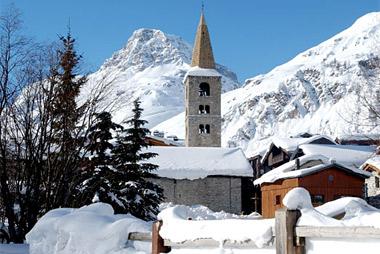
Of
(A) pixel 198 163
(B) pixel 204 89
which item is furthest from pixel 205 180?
(B) pixel 204 89

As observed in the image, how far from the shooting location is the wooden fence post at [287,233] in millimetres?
A: 4397

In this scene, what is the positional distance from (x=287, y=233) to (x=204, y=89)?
48.7 metres

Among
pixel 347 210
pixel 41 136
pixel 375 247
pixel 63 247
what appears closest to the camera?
pixel 375 247

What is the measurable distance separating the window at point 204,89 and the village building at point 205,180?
11.2 m

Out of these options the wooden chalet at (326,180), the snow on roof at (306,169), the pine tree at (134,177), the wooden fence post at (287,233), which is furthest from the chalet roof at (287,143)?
the wooden fence post at (287,233)

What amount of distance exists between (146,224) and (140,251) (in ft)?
A: 1.42

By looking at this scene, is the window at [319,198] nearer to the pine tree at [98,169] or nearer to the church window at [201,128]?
the pine tree at [98,169]

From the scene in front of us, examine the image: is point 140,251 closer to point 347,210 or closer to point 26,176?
point 347,210

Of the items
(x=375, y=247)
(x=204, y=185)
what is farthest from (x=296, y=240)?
(x=204, y=185)

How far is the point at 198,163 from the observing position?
41.7 metres

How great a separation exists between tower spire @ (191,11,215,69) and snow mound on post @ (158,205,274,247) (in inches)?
1904

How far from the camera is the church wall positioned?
132 ft

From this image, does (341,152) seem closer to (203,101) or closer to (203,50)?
(203,101)

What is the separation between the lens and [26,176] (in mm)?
12336
